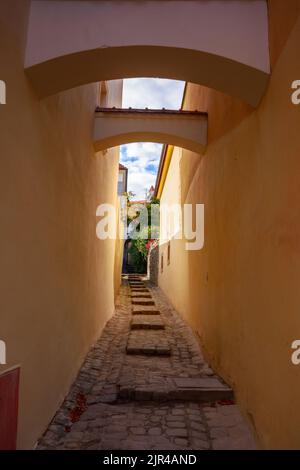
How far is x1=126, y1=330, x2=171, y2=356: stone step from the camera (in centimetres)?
526

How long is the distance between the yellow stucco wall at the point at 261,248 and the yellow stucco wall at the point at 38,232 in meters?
1.77

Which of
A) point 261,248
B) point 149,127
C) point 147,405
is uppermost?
point 149,127

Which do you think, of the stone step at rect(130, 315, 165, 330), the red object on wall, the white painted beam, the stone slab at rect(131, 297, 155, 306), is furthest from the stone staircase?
the stone slab at rect(131, 297, 155, 306)

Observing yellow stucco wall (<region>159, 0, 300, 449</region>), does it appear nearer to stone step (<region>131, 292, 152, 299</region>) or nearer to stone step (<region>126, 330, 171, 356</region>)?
stone step (<region>126, 330, 171, 356</region>)

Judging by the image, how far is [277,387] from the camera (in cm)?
235

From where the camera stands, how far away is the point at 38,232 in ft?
8.84

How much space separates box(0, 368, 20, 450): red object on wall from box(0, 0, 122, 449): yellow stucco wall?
79mm

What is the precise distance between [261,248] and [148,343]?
3480 millimetres

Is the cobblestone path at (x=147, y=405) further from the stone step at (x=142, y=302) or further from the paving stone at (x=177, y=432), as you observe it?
the stone step at (x=142, y=302)

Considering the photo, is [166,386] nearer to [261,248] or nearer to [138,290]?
[261,248]

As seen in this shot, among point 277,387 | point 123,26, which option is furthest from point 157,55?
point 277,387

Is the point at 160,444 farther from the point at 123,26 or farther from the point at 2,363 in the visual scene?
the point at 123,26

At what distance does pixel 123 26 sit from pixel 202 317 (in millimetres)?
4141

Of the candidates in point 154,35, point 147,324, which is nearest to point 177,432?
point 154,35
